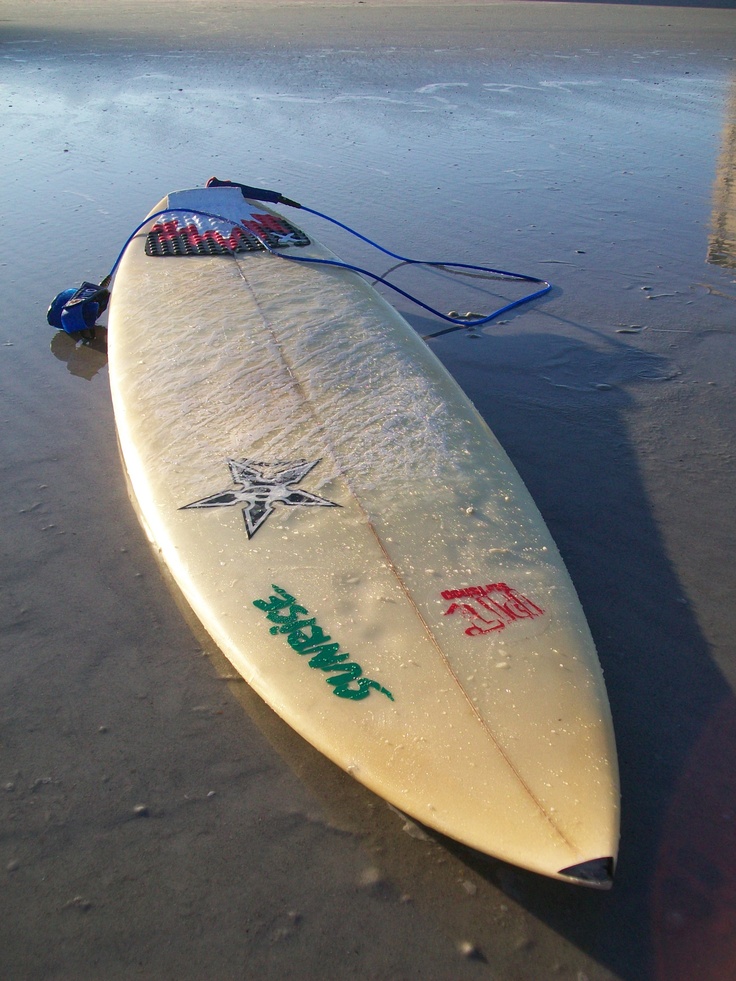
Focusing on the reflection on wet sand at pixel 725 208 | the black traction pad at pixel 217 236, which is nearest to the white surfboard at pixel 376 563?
the black traction pad at pixel 217 236

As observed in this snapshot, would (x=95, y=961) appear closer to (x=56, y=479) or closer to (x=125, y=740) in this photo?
(x=125, y=740)

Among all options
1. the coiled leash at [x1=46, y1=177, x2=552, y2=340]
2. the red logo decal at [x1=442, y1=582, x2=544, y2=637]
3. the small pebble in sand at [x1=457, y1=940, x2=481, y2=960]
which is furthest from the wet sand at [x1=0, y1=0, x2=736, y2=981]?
the red logo decal at [x1=442, y1=582, x2=544, y2=637]

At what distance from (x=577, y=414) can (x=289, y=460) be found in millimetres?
1341

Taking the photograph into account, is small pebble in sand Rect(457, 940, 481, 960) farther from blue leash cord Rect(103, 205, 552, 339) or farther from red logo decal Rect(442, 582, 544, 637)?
blue leash cord Rect(103, 205, 552, 339)

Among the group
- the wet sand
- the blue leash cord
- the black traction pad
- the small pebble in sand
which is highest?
the black traction pad

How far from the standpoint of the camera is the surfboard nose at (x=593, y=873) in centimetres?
142

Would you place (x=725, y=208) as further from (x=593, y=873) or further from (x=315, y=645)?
(x=593, y=873)

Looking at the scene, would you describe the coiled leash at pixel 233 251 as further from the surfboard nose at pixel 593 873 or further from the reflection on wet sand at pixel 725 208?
the surfboard nose at pixel 593 873

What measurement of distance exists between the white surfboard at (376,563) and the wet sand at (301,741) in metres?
0.15

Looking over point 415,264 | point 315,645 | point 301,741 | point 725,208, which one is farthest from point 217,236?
point 725,208

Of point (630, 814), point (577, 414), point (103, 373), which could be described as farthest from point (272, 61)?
point (630, 814)

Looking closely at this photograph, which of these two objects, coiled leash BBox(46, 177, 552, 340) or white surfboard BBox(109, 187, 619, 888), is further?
coiled leash BBox(46, 177, 552, 340)

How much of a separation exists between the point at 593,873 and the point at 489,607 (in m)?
0.66

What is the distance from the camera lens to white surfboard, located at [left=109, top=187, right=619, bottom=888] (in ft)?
5.30
